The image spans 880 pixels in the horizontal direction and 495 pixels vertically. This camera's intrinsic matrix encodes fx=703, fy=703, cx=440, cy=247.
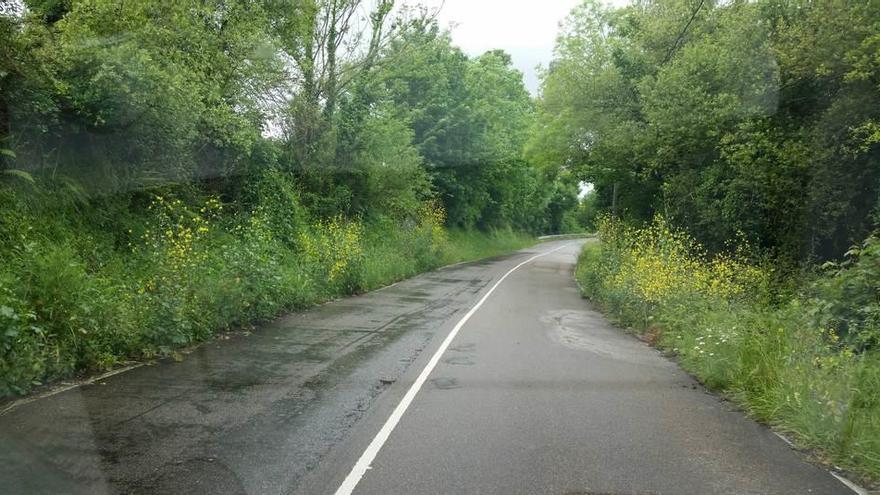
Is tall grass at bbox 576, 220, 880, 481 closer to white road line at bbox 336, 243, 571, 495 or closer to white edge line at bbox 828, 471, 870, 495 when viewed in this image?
white edge line at bbox 828, 471, 870, 495

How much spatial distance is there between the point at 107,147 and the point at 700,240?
Result: 14.2 metres

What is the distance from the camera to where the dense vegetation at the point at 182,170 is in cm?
875

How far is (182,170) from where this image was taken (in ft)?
45.8

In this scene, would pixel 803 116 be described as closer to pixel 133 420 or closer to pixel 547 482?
pixel 547 482

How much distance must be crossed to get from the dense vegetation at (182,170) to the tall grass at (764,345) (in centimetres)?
718

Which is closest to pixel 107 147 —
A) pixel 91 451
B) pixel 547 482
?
pixel 91 451

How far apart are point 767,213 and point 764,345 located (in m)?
7.49

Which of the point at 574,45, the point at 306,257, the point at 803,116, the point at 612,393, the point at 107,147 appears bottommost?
the point at 612,393

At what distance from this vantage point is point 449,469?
5.40 m

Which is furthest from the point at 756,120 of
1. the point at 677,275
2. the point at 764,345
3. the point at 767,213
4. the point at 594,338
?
the point at 764,345

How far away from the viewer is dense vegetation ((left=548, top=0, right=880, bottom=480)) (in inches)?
297

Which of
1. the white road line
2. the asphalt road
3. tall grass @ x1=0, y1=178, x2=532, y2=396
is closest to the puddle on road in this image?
the asphalt road

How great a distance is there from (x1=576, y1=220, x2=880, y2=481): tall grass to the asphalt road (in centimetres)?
37

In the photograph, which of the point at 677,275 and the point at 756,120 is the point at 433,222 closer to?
the point at 756,120
